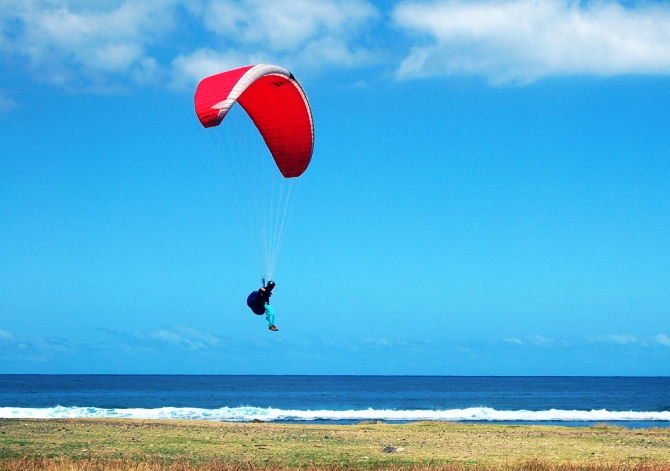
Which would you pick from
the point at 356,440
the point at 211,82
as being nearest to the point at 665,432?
the point at 356,440

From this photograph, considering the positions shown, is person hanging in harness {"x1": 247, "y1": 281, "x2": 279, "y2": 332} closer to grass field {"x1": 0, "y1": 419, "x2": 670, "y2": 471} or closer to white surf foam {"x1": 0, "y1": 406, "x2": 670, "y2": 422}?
grass field {"x1": 0, "y1": 419, "x2": 670, "y2": 471}

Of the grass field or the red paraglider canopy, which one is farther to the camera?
the red paraglider canopy

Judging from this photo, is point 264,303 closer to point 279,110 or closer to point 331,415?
point 279,110

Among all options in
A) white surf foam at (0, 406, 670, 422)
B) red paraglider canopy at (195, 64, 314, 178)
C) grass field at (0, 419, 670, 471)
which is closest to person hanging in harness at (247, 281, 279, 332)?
grass field at (0, 419, 670, 471)

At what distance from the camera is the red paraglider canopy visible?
55.3 feet

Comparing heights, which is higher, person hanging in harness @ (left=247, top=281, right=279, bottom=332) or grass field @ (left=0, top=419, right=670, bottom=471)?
person hanging in harness @ (left=247, top=281, right=279, bottom=332)

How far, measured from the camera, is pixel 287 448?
1897cm

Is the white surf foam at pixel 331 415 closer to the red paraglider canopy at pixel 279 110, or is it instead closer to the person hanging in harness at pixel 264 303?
the red paraglider canopy at pixel 279 110

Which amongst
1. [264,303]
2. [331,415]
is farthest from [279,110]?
[331,415]

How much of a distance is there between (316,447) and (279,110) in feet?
27.0

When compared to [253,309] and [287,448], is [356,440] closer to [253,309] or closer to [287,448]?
[287,448]

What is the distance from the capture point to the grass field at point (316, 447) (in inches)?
571

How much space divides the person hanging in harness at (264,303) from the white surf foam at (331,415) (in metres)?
26.8

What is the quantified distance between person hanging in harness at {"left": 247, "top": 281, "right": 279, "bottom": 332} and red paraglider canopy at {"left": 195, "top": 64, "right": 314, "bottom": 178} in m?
3.82
